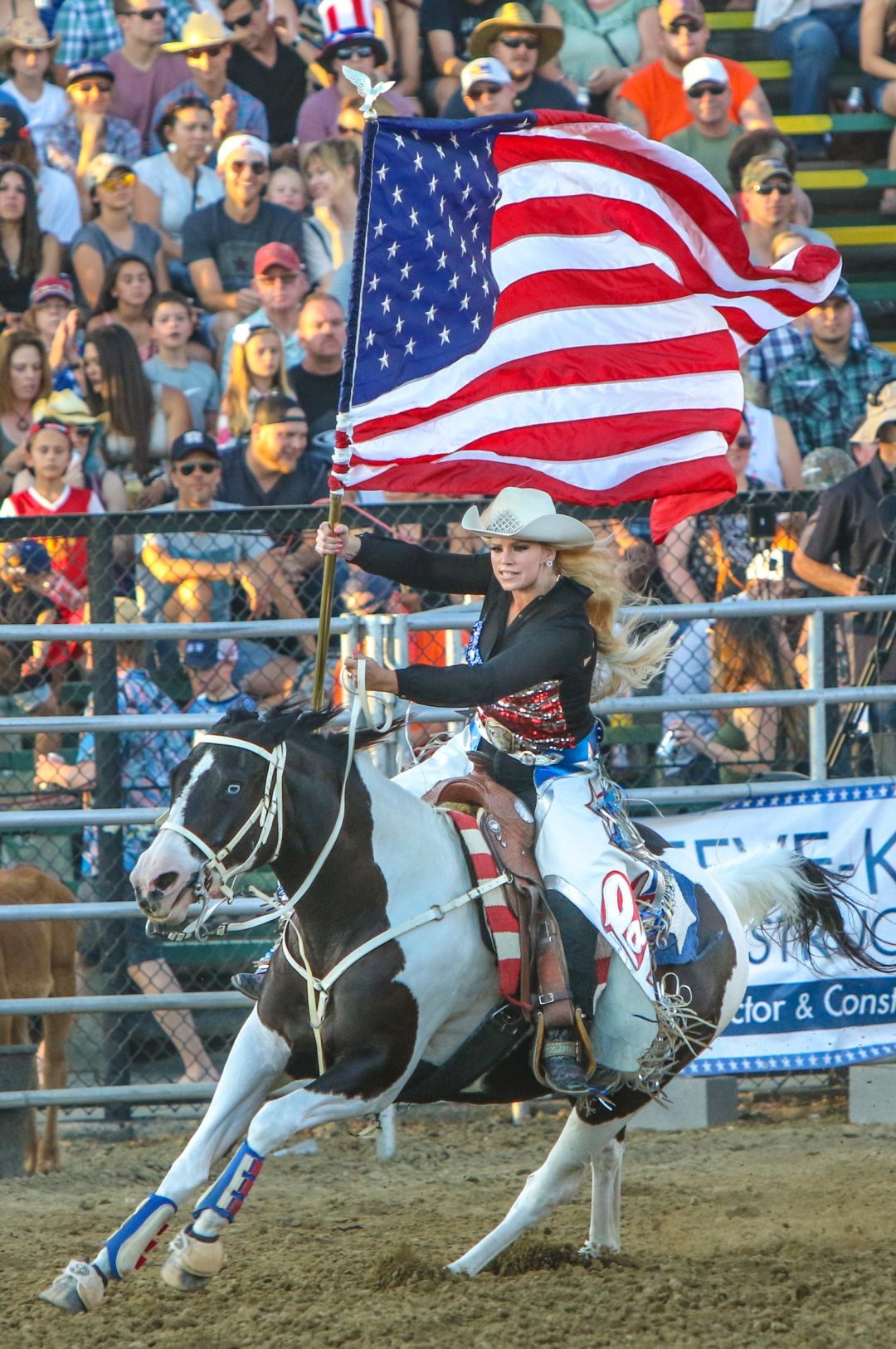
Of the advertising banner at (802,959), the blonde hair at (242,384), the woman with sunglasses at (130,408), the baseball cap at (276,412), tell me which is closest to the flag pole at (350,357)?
the advertising banner at (802,959)

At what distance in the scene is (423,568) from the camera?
18.4ft

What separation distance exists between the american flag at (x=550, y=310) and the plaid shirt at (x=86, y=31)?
690cm

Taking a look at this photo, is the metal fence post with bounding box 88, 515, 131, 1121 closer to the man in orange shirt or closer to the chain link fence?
the chain link fence

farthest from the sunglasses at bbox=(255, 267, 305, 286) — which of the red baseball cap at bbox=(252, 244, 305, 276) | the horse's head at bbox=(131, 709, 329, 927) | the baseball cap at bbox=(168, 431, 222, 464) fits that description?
the horse's head at bbox=(131, 709, 329, 927)

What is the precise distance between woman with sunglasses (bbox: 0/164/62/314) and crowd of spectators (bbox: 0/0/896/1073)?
2 centimetres

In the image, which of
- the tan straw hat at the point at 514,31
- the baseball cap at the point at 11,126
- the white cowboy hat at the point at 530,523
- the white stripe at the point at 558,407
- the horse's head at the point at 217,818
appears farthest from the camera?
the tan straw hat at the point at 514,31

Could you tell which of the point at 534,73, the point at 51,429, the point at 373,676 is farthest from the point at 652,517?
the point at 534,73

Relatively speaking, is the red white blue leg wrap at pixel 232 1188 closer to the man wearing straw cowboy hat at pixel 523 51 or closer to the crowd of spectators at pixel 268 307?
the crowd of spectators at pixel 268 307

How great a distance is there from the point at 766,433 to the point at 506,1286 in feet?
19.9

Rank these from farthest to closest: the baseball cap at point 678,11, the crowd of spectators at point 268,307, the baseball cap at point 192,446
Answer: the baseball cap at point 678,11 < the baseball cap at point 192,446 < the crowd of spectators at point 268,307

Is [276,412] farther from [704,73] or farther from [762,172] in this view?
[704,73]

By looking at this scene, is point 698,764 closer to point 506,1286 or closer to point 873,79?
point 506,1286

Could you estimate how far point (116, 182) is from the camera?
35.7ft

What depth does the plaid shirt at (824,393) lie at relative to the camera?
10.6 meters
